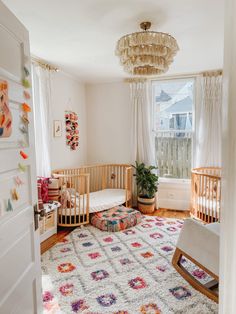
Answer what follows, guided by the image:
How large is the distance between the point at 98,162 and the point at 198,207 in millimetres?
2228

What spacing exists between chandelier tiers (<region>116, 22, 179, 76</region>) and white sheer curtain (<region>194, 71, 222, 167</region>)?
6.24ft

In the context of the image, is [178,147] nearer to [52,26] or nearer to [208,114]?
[208,114]

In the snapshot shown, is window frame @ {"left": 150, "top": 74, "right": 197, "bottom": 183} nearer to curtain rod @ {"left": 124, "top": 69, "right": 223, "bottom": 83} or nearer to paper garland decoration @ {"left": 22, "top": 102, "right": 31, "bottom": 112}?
curtain rod @ {"left": 124, "top": 69, "right": 223, "bottom": 83}

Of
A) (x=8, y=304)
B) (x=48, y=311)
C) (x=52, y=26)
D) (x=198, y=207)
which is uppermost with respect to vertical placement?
(x=52, y=26)

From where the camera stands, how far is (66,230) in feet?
11.1

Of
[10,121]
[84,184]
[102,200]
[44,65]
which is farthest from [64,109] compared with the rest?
[10,121]

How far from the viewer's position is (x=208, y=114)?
153 inches

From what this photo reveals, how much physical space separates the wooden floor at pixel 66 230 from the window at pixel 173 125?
0.68 m

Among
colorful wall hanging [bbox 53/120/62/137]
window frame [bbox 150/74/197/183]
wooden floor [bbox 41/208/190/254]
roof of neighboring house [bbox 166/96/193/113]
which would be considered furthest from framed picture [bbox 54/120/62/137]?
roof of neighboring house [bbox 166/96/193/113]

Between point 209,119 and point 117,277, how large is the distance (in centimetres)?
296

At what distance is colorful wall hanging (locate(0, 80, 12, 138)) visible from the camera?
104 cm

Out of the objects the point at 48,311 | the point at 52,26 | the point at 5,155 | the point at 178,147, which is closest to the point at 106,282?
the point at 48,311

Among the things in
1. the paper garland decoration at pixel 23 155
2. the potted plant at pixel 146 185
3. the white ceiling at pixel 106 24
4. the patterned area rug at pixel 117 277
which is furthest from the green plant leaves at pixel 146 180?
the paper garland decoration at pixel 23 155

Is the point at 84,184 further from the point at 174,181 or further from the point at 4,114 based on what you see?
the point at 4,114
